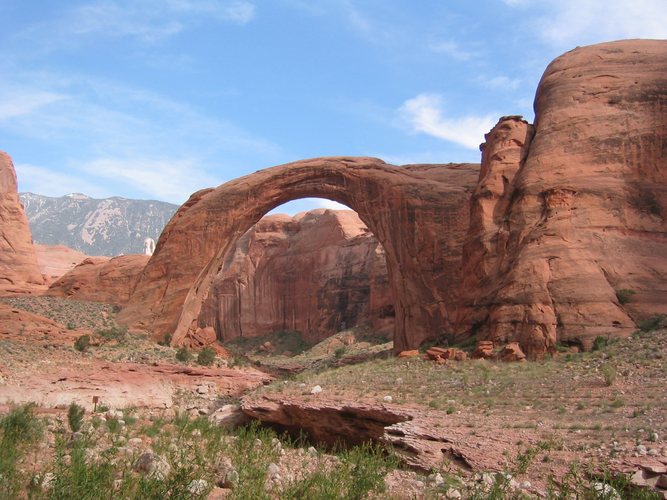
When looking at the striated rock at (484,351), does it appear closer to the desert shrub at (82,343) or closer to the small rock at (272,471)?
the small rock at (272,471)

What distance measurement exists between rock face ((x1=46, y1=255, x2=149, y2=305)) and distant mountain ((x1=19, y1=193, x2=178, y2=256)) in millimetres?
121563

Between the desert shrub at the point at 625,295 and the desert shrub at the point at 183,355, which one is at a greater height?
the desert shrub at the point at 625,295

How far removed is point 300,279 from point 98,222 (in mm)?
136583

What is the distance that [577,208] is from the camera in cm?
2062

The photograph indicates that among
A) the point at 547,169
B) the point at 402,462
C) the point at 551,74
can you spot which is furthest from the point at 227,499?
the point at 551,74

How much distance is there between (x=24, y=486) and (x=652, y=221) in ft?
58.3

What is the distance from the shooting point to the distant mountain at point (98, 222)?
160 metres

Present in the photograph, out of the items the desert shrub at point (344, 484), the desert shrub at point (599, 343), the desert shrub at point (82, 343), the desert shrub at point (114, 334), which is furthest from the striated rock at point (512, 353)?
the desert shrub at point (114, 334)

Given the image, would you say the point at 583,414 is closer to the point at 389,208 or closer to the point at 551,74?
the point at 551,74

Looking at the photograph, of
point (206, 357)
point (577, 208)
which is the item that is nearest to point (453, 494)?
point (577, 208)

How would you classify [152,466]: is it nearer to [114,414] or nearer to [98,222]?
[114,414]

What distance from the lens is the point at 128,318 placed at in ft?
98.0

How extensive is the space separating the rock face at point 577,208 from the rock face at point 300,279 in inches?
812

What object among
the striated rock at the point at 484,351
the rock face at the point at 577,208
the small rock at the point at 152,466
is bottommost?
the small rock at the point at 152,466
